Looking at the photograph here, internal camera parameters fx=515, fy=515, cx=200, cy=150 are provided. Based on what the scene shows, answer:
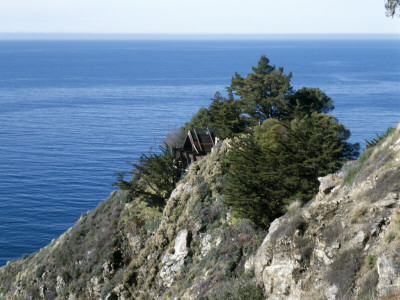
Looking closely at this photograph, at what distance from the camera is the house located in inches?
1805

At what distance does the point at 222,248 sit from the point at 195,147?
19.6m

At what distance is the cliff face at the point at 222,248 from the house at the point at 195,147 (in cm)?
614

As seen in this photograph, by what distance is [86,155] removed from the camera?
98250 mm

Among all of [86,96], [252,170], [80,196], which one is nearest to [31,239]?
[80,196]

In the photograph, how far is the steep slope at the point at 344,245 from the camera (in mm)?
15398

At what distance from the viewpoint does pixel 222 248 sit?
1111 inches

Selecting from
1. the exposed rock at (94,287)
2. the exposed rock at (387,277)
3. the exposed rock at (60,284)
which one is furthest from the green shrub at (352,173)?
the exposed rock at (60,284)

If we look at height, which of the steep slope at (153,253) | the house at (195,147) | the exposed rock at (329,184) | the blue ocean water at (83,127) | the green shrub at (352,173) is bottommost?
the blue ocean water at (83,127)

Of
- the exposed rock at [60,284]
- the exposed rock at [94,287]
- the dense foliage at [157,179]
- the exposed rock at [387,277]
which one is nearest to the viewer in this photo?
the exposed rock at [387,277]

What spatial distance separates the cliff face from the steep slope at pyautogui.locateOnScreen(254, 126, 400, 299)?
0.04 metres

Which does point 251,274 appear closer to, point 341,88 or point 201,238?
point 201,238

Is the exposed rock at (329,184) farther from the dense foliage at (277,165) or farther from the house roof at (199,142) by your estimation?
the house roof at (199,142)

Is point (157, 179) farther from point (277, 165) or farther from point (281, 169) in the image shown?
point (281, 169)

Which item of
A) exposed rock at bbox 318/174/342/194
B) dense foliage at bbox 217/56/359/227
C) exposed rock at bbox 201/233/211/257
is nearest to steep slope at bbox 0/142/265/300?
exposed rock at bbox 201/233/211/257
